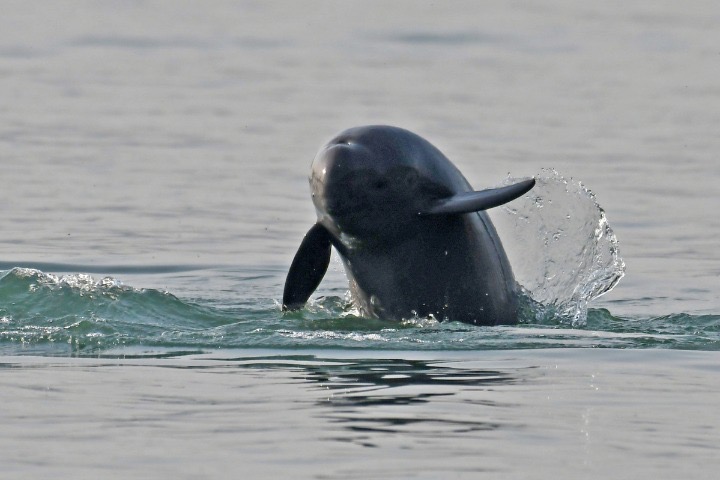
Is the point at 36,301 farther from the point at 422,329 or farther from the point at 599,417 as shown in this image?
the point at 599,417

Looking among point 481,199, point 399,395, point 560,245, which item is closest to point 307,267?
point 481,199

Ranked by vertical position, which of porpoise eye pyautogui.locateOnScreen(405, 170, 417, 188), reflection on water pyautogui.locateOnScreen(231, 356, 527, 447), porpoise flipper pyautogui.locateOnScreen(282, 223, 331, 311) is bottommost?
reflection on water pyautogui.locateOnScreen(231, 356, 527, 447)

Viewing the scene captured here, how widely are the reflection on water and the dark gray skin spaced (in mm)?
1995

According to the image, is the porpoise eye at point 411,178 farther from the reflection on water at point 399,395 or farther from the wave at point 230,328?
the reflection on water at point 399,395

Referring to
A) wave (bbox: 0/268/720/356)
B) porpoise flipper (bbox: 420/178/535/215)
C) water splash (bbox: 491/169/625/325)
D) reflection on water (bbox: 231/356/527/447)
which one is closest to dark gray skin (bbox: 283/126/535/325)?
porpoise flipper (bbox: 420/178/535/215)

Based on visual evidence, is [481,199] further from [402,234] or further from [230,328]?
[230,328]

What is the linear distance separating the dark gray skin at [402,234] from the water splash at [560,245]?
4.71 ft

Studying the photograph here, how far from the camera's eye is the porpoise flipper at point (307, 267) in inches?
658

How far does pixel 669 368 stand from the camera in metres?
14.3

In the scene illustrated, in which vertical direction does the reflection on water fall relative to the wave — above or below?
below

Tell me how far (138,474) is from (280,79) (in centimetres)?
2648

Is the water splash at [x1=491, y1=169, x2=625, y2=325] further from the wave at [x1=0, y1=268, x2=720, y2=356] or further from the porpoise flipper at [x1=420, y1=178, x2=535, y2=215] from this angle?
the porpoise flipper at [x1=420, y1=178, x2=535, y2=215]

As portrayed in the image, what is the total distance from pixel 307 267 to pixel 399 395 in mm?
4330

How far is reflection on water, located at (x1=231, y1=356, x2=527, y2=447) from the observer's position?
1152 centimetres
